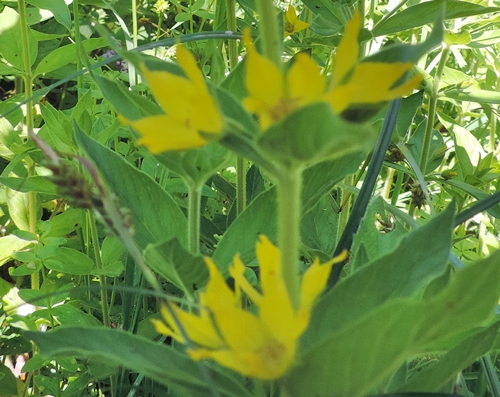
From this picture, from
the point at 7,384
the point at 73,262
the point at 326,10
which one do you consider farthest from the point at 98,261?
the point at 326,10

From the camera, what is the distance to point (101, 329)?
0.39m

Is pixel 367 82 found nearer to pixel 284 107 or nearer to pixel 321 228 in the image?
Answer: pixel 284 107

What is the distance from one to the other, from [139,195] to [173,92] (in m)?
0.22

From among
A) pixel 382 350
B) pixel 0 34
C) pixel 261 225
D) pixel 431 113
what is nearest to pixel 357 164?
pixel 261 225

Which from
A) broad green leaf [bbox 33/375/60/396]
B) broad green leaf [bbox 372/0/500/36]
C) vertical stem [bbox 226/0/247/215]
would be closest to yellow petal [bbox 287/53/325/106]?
vertical stem [bbox 226/0/247/215]

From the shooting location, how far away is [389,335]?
0.32 meters

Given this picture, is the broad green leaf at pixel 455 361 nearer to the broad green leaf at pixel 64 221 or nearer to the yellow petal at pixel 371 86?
the yellow petal at pixel 371 86

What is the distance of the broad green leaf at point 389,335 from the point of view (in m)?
0.31

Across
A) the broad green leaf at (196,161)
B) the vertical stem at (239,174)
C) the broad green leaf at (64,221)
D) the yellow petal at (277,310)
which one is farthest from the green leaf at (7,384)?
the yellow petal at (277,310)

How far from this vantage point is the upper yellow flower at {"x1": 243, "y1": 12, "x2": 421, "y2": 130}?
0.28 m

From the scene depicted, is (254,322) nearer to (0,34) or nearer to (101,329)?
(101,329)

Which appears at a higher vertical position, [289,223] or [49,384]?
[289,223]

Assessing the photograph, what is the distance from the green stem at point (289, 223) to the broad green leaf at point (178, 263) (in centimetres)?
8

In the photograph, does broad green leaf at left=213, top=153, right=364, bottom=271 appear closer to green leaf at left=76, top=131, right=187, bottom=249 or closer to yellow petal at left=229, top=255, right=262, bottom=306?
green leaf at left=76, top=131, right=187, bottom=249
